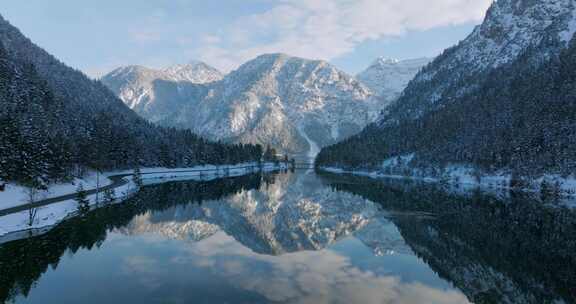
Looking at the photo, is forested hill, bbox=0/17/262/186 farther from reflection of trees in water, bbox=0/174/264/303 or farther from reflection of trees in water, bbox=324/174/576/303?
reflection of trees in water, bbox=324/174/576/303

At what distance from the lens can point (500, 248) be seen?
44281mm

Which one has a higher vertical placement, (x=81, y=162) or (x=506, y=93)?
(x=506, y=93)

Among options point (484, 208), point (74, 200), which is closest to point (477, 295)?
point (484, 208)

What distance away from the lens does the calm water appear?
28484 millimetres

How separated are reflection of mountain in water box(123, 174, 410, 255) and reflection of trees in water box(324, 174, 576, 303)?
15.0 ft

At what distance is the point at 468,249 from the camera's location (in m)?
44.0

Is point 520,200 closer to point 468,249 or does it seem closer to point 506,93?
point 468,249

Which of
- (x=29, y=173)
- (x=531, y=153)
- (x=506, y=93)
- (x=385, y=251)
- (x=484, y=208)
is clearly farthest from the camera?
(x=506, y=93)

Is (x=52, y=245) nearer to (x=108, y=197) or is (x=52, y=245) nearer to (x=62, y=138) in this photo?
(x=108, y=197)

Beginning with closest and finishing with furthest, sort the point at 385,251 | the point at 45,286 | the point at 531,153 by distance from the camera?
the point at 45,286 → the point at 385,251 → the point at 531,153

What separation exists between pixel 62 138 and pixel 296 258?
80.1 metres

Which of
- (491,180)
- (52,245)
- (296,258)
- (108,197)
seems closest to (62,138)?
(108,197)

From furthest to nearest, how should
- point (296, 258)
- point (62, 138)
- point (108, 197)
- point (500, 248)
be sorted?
point (62, 138), point (108, 197), point (500, 248), point (296, 258)

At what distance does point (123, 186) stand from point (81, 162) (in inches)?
759
